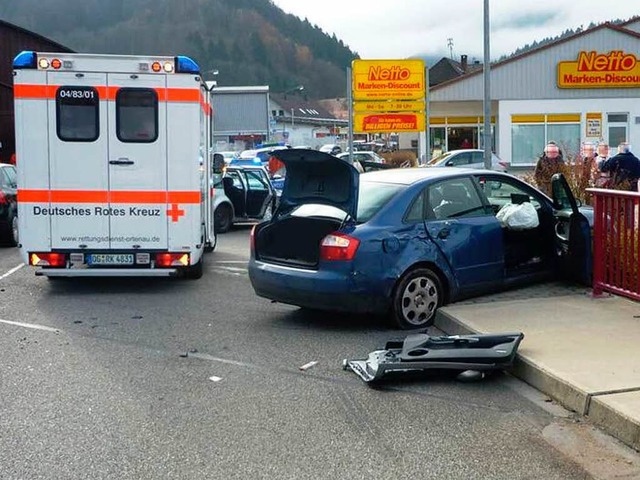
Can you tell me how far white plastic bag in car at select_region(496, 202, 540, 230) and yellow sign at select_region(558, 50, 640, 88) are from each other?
30.7 metres

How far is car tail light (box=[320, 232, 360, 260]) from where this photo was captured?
730 centimetres

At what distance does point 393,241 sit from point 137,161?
12.4ft

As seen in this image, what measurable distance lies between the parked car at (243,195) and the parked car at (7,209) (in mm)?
4677

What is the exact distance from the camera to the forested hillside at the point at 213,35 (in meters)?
118

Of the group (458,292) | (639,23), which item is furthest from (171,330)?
(639,23)

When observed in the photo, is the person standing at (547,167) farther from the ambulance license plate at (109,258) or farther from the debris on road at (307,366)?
the debris on road at (307,366)

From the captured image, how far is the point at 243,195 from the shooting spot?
59.7ft

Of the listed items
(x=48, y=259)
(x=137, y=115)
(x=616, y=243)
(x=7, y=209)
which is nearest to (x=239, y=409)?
(x=616, y=243)

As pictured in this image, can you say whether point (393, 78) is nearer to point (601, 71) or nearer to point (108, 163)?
point (108, 163)

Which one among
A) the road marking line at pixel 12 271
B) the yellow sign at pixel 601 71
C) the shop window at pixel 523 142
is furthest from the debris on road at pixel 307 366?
the yellow sign at pixel 601 71

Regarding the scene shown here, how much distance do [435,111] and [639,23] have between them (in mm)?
13637

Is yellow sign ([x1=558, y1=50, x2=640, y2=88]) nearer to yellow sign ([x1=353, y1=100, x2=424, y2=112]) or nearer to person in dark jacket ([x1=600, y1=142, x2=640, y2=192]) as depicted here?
yellow sign ([x1=353, y1=100, x2=424, y2=112])

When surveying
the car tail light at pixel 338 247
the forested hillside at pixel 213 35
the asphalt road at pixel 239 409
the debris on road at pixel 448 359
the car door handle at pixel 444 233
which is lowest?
the asphalt road at pixel 239 409

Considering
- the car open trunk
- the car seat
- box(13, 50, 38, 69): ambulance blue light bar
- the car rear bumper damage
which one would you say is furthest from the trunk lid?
box(13, 50, 38, 69): ambulance blue light bar
